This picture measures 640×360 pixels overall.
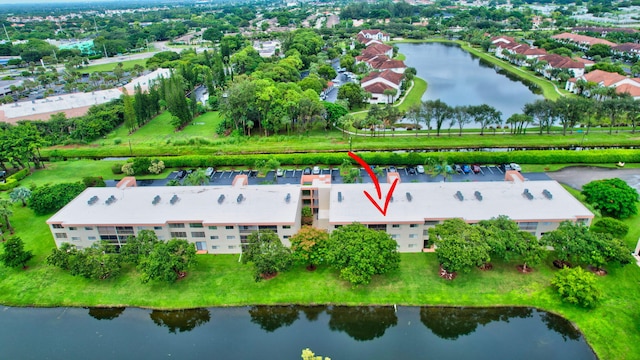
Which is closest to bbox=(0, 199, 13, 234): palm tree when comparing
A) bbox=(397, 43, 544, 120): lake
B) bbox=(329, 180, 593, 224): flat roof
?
bbox=(329, 180, 593, 224): flat roof

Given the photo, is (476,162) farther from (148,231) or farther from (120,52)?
(120,52)

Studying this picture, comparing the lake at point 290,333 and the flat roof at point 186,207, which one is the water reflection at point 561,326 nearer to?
the lake at point 290,333

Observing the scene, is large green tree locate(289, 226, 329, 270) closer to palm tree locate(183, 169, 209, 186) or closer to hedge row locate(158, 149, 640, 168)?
palm tree locate(183, 169, 209, 186)

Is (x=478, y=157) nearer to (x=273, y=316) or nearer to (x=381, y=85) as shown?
(x=381, y=85)

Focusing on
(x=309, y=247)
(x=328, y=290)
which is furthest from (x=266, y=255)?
(x=328, y=290)

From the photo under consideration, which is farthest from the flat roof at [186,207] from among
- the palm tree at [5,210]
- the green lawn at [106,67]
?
the green lawn at [106,67]

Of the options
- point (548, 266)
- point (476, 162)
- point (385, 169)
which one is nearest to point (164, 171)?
point (385, 169)
